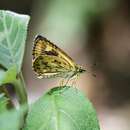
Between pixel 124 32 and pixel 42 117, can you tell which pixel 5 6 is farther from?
pixel 42 117

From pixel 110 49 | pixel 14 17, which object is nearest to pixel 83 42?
pixel 110 49

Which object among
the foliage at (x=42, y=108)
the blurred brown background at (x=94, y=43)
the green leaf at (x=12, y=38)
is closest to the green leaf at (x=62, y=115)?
the foliage at (x=42, y=108)

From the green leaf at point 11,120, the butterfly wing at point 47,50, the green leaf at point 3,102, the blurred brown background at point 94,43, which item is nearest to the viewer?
the green leaf at point 11,120

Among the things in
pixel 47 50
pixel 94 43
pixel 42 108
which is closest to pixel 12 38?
pixel 47 50

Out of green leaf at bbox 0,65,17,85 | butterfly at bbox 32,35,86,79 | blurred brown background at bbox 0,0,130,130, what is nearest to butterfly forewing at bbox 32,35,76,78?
butterfly at bbox 32,35,86,79

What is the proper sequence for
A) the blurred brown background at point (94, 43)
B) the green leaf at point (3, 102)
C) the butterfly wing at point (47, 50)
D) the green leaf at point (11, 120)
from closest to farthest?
the green leaf at point (11, 120) < the green leaf at point (3, 102) < the butterfly wing at point (47, 50) < the blurred brown background at point (94, 43)

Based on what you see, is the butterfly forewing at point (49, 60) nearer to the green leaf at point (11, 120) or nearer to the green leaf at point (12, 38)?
the green leaf at point (12, 38)

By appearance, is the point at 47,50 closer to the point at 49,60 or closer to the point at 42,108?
the point at 49,60
